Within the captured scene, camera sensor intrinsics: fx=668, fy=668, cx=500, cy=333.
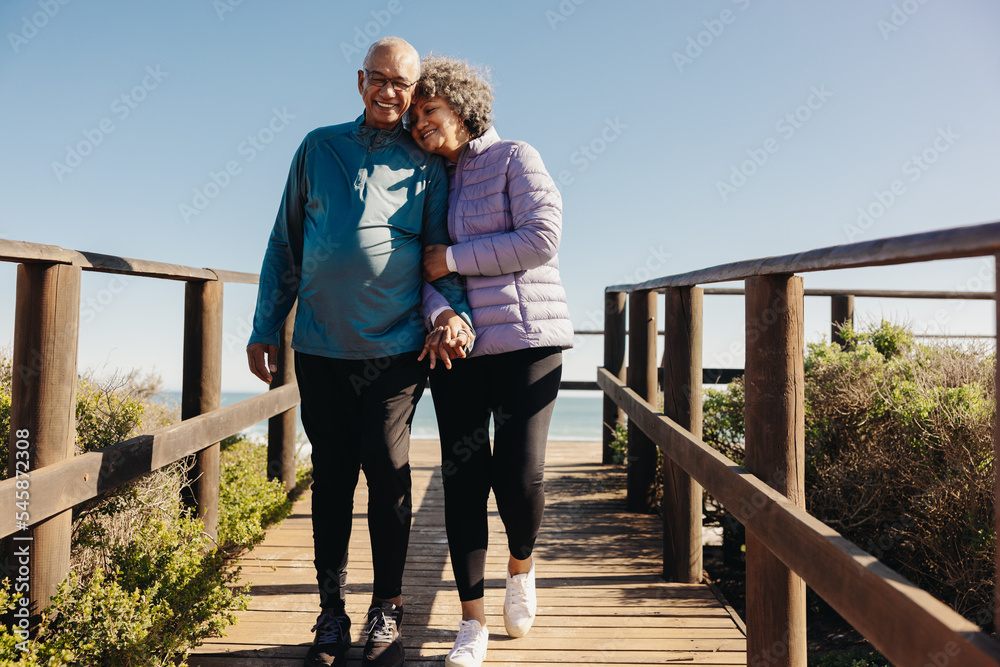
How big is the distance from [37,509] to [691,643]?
1902 millimetres

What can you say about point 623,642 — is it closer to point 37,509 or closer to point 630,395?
point 630,395

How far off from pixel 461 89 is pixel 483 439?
3.30 ft

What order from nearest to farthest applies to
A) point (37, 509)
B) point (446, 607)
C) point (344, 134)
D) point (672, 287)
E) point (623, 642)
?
1. point (37, 509)
2. point (344, 134)
3. point (623, 642)
4. point (446, 607)
5. point (672, 287)

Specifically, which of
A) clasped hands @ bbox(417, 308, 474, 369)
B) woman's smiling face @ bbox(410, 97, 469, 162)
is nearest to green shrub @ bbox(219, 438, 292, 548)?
clasped hands @ bbox(417, 308, 474, 369)

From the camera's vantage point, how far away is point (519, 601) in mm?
2098

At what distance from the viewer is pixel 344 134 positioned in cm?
194

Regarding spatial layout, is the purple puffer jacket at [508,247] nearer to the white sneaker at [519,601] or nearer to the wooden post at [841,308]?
the white sneaker at [519,601]

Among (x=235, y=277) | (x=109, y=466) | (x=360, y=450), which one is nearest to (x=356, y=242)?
(x=360, y=450)

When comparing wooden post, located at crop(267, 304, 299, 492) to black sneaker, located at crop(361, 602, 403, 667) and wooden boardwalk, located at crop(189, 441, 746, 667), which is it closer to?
wooden boardwalk, located at crop(189, 441, 746, 667)

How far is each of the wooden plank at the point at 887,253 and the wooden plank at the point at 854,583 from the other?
0.49 m

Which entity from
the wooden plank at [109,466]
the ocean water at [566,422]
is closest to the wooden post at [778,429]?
the wooden plank at [109,466]

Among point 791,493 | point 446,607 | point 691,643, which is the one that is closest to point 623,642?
point 691,643

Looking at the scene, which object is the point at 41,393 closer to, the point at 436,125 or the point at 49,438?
the point at 49,438

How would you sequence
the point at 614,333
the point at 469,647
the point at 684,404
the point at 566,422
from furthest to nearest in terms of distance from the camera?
the point at 566,422 → the point at 614,333 → the point at 684,404 → the point at 469,647
